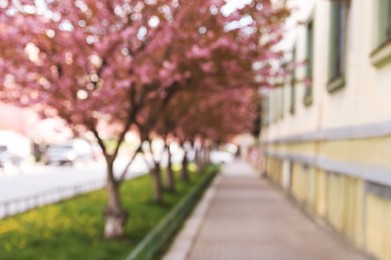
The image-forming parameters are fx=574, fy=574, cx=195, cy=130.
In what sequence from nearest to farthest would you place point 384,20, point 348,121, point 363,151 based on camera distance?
point 384,20
point 363,151
point 348,121

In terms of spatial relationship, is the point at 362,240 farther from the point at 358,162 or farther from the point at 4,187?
the point at 4,187

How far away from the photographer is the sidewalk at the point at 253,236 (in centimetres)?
965

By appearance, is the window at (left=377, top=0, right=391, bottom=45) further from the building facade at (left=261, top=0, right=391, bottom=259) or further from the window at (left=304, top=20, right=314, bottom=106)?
the window at (left=304, top=20, right=314, bottom=106)

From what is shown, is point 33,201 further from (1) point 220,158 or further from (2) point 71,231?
(1) point 220,158

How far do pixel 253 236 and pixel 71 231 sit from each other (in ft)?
11.9

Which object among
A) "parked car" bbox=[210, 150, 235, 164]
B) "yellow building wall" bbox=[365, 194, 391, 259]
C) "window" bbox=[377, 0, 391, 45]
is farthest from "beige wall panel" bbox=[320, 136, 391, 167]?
"parked car" bbox=[210, 150, 235, 164]

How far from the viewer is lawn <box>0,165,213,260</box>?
29.9 ft

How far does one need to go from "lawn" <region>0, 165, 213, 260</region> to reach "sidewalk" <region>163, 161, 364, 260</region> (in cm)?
90

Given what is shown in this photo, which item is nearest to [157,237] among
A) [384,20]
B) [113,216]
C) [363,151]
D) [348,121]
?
[113,216]

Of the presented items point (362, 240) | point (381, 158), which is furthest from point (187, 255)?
point (381, 158)

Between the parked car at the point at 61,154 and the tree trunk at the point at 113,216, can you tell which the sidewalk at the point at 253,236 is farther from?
the parked car at the point at 61,154

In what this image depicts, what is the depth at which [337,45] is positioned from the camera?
509 inches

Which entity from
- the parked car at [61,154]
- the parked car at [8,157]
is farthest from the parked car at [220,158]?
the parked car at [8,157]

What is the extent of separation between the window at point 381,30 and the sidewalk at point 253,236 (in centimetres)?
330
